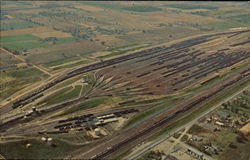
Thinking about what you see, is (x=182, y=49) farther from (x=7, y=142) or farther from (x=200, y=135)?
(x=7, y=142)

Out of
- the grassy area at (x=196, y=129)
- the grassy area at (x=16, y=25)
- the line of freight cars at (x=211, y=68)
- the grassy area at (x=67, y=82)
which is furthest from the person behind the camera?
the grassy area at (x=16, y=25)

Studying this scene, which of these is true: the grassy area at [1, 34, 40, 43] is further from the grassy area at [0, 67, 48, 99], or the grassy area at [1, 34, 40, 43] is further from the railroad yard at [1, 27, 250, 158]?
the railroad yard at [1, 27, 250, 158]

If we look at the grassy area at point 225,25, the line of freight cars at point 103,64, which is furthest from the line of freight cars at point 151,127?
the grassy area at point 225,25

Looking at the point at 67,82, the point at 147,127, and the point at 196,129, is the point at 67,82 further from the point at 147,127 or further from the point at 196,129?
the point at 196,129

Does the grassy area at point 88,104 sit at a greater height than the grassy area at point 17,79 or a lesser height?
lesser

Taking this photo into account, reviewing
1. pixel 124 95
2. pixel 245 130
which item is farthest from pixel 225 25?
pixel 245 130

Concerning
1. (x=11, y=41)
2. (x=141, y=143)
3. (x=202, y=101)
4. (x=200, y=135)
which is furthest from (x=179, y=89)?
(x=11, y=41)

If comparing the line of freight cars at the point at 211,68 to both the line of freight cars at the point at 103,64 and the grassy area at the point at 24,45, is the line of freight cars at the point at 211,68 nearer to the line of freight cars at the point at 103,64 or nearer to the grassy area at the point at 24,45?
the line of freight cars at the point at 103,64
